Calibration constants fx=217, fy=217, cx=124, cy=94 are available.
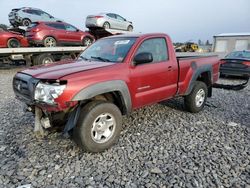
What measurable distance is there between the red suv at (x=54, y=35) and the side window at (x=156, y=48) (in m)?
8.74

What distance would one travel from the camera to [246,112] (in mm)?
5402

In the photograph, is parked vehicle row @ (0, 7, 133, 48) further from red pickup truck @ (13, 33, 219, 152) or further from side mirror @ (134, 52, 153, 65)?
side mirror @ (134, 52, 153, 65)

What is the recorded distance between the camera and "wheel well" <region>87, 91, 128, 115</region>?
359 centimetres

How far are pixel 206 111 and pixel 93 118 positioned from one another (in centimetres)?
337

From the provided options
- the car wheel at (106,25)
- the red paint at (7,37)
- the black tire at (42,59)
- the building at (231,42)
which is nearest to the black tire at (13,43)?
the red paint at (7,37)

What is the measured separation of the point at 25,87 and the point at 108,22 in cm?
1256

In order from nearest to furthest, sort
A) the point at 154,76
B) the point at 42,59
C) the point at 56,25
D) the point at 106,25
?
1. the point at 154,76
2. the point at 42,59
3. the point at 56,25
4. the point at 106,25

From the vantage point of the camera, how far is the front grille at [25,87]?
3.18 meters

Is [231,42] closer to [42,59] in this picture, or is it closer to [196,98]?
[42,59]

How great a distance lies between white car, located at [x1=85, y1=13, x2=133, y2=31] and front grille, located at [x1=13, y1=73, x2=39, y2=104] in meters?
11.6

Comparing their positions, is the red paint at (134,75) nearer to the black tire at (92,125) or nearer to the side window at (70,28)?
the black tire at (92,125)

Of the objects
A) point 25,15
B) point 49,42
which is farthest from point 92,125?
point 25,15

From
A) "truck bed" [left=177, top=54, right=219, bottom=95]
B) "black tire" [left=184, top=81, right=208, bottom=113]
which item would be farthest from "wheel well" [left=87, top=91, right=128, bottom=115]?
"black tire" [left=184, top=81, right=208, bottom=113]

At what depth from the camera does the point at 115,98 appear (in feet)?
12.2
